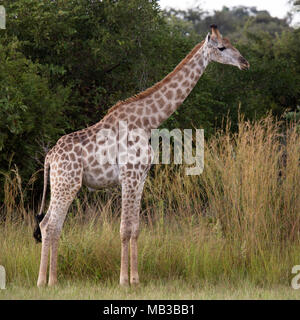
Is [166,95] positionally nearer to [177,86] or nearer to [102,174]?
[177,86]

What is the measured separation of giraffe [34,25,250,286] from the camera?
20.4 feet

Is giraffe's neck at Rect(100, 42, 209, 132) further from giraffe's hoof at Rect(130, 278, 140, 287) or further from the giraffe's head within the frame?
giraffe's hoof at Rect(130, 278, 140, 287)

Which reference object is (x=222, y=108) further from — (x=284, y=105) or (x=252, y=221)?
(x=252, y=221)

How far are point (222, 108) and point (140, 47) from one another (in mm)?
2932

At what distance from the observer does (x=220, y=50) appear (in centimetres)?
646

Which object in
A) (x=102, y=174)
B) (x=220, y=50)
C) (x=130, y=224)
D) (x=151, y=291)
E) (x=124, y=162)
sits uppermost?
(x=220, y=50)

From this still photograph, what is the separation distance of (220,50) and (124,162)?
1.58m

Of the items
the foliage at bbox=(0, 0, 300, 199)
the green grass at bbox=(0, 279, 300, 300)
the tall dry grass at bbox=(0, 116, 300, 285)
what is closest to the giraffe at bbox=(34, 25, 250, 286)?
the green grass at bbox=(0, 279, 300, 300)

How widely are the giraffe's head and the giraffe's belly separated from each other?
160 cm

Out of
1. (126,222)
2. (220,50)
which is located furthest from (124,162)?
(220,50)

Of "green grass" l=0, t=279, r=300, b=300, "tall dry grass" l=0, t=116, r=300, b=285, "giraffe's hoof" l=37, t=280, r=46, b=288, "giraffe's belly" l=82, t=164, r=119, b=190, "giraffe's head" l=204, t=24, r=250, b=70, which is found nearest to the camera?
"green grass" l=0, t=279, r=300, b=300

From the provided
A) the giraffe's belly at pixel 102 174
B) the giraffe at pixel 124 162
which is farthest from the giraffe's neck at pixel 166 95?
the giraffe's belly at pixel 102 174

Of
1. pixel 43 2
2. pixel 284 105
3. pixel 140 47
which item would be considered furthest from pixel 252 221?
pixel 284 105

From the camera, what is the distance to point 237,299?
18.9 feet
